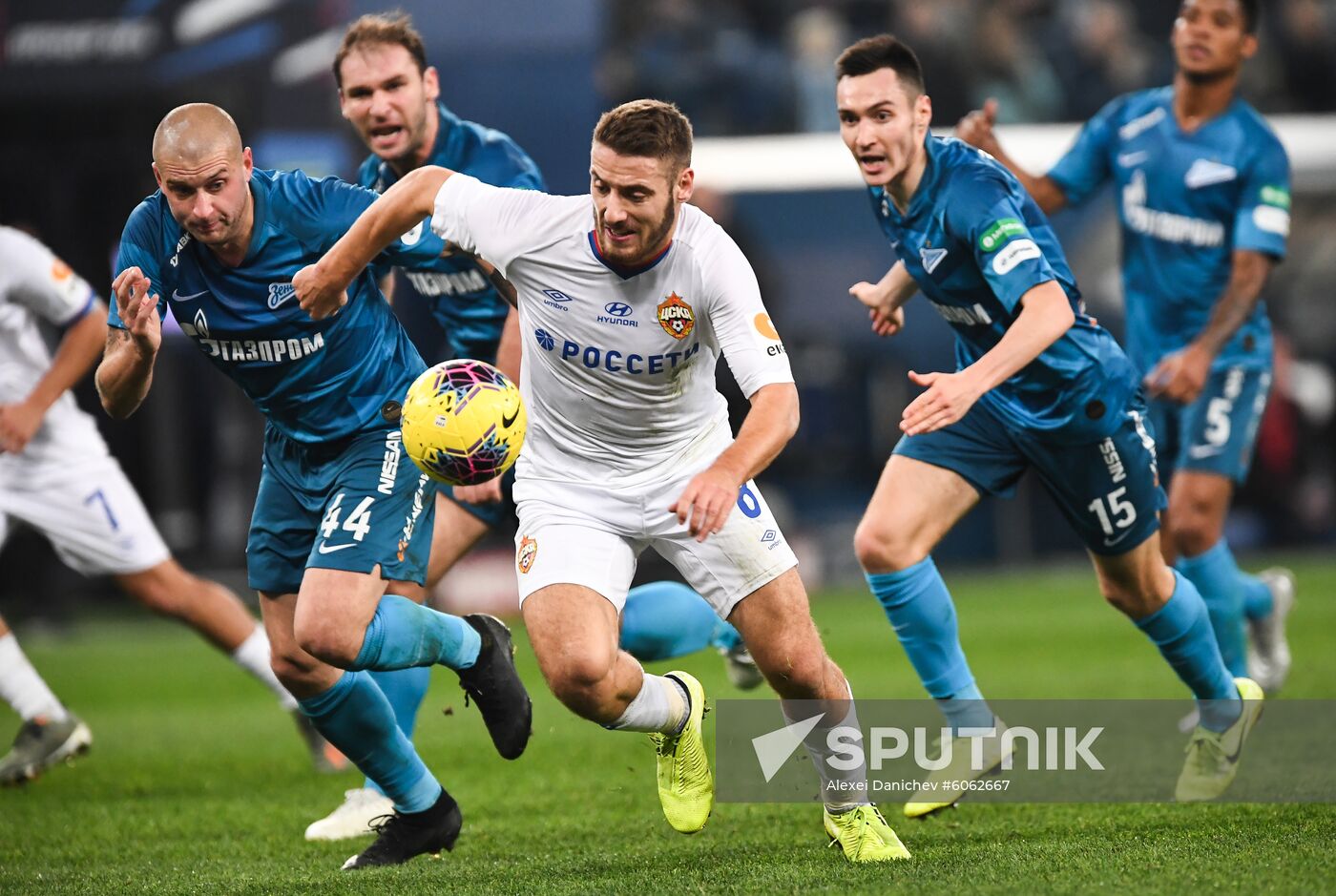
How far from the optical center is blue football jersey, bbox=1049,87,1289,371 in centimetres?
705

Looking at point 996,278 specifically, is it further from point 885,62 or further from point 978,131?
point 978,131

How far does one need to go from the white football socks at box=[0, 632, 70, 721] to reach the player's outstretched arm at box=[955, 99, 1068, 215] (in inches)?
176

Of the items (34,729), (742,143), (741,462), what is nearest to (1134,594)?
(741,462)

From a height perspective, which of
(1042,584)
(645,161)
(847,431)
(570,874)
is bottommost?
(1042,584)

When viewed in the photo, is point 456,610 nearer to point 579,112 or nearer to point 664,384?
point 579,112

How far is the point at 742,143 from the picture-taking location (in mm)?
16672

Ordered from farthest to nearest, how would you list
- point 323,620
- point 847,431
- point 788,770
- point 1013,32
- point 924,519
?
point 1013,32
point 847,431
point 788,770
point 924,519
point 323,620

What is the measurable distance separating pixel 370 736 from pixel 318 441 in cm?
100

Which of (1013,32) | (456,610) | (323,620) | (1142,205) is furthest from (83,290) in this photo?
(1013,32)

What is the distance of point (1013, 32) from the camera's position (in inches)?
690

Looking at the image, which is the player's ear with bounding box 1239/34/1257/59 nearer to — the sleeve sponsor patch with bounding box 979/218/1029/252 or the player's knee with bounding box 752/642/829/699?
the sleeve sponsor patch with bounding box 979/218/1029/252

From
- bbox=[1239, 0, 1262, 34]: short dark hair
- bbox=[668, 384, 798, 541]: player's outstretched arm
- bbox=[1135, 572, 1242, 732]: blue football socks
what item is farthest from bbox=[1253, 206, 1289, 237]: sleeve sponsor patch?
bbox=[668, 384, 798, 541]: player's outstretched arm

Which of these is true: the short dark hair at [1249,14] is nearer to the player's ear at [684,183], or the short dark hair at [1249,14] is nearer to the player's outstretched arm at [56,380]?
the player's ear at [684,183]

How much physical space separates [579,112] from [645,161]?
8.70 meters
